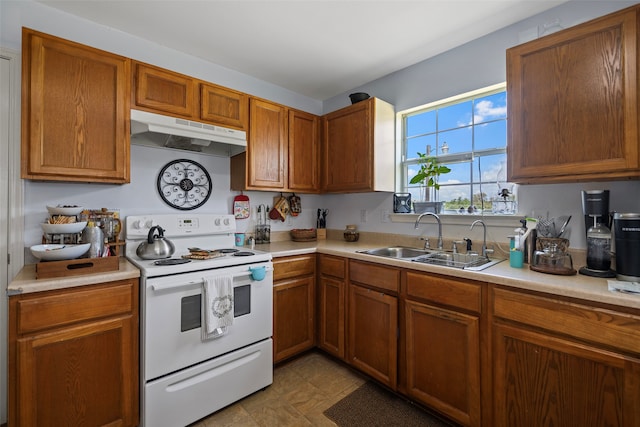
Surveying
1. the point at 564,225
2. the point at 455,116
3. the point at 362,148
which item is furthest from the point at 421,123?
the point at 564,225

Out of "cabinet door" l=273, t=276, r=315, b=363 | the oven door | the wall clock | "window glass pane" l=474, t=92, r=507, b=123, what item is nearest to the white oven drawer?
the oven door

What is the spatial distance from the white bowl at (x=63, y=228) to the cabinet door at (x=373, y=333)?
176 centimetres

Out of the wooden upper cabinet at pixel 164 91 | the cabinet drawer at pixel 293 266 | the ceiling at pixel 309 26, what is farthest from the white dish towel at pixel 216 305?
the ceiling at pixel 309 26

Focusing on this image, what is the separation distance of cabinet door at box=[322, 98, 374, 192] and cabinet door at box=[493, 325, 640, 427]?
5.03 feet

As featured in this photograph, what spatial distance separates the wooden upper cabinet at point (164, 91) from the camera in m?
1.90

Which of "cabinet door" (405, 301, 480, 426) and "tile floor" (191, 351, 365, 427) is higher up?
"cabinet door" (405, 301, 480, 426)

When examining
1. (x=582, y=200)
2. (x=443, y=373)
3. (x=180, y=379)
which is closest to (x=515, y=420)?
(x=443, y=373)

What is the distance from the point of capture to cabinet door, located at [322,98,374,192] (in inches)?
99.0

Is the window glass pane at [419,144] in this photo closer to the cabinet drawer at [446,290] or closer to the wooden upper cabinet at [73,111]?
the cabinet drawer at [446,290]

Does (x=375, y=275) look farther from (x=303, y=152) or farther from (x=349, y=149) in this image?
(x=303, y=152)

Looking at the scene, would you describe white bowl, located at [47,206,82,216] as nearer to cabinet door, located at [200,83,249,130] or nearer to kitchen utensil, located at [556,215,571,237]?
cabinet door, located at [200,83,249,130]

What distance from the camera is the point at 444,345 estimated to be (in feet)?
5.32

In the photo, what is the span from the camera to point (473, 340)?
4.92ft

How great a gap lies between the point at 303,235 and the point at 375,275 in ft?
3.71
